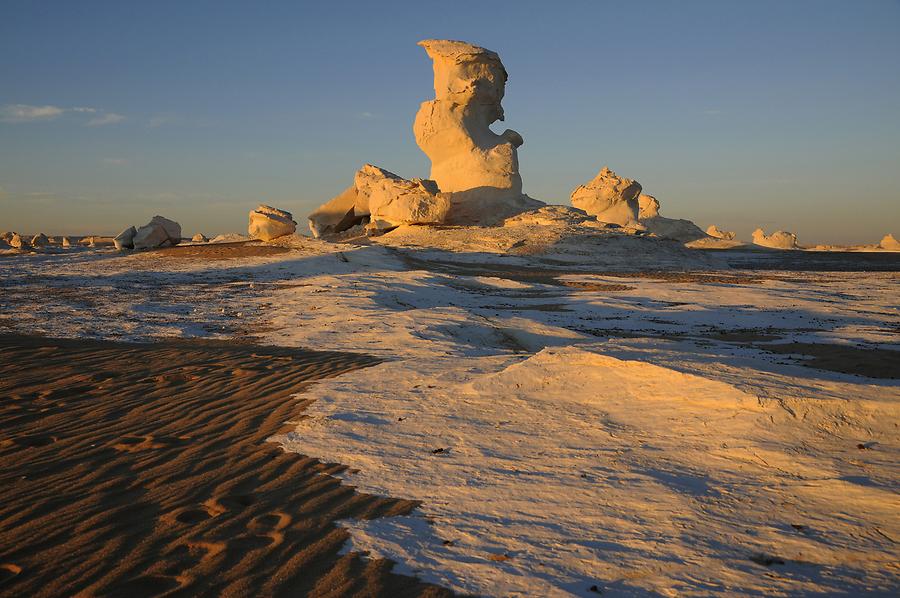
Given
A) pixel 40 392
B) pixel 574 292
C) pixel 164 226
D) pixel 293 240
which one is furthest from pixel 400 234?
pixel 40 392

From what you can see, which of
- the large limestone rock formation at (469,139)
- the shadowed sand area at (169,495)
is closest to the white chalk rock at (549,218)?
the large limestone rock formation at (469,139)

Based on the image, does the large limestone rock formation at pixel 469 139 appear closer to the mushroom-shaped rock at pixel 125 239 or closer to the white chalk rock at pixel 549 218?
the white chalk rock at pixel 549 218

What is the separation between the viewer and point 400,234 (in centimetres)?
3133

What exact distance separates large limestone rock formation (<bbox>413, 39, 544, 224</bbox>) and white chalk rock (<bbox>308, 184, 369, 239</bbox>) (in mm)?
4775

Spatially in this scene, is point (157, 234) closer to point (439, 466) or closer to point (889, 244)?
point (439, 466)

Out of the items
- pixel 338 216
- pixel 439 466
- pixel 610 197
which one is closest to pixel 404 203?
pixel 338 216

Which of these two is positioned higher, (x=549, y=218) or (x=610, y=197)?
(x=610, y=197)

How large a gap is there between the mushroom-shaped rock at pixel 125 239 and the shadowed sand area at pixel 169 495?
24365 millimetres

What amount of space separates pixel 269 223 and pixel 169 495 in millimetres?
25555

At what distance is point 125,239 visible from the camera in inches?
1168

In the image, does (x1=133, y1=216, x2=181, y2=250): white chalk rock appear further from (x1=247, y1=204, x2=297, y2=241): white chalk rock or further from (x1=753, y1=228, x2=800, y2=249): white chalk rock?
(x1=753, y1=228, x2=800, y2=249): white chalk rock

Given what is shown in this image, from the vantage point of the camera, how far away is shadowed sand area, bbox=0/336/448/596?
3.05 meters

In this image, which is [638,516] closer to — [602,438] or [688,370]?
[602,438]

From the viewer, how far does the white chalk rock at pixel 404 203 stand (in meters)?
31.9
